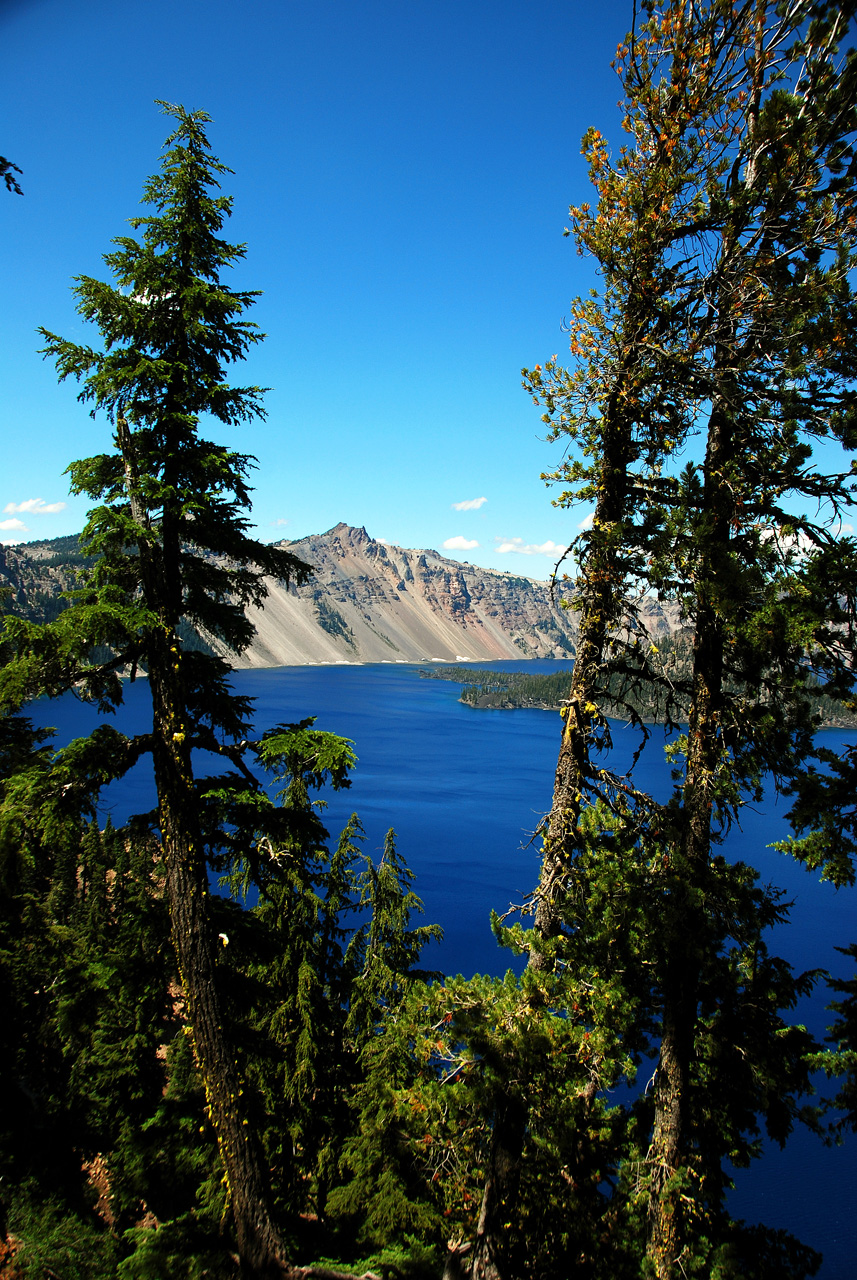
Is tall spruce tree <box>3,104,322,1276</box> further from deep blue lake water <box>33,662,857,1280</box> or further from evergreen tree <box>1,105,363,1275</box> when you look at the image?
deep blue lake water <box>33,662,857,1280</box>

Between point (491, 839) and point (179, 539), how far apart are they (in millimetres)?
53731

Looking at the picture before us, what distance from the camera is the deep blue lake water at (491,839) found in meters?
21.6

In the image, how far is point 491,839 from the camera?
56.2 metres

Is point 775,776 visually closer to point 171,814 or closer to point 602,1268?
point 171,814

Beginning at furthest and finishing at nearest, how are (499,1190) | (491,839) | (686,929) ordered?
(491,839) → (499,1190) → (686,929)

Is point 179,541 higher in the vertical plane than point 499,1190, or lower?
higher

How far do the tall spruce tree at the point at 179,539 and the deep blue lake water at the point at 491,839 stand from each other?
9.68ft

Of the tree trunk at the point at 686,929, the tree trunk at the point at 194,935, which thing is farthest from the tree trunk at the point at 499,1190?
the tree trunk at the point at 194,935

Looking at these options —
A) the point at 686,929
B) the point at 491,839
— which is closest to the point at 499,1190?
the point at 686,929

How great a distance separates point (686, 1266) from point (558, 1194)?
2841 mm

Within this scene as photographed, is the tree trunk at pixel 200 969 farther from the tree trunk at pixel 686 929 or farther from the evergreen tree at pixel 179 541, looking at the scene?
the tree trunk at pixel 686 929

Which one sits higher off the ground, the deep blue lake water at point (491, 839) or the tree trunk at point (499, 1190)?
the tree trunk at point (499, 1190)

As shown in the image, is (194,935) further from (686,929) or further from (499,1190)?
(686,929)

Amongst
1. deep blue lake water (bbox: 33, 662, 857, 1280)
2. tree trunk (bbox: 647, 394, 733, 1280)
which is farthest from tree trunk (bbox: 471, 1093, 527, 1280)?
deep blue lake water (bbox: 33, 662, 857, 1280)
